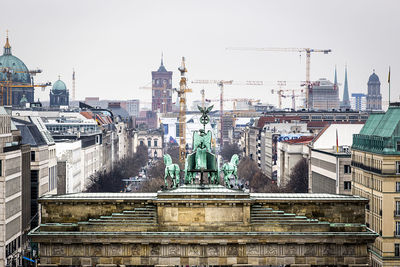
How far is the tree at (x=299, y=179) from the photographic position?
177 m

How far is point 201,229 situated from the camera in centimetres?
8606

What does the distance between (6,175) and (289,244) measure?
4040cm

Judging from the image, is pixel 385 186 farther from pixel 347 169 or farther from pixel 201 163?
pixel 347 169

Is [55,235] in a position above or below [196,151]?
below

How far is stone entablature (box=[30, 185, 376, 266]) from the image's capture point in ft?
281

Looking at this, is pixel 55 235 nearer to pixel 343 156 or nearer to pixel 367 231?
pixel 367 231

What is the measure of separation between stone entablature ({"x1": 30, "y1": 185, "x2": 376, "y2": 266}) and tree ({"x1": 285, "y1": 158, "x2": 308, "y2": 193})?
8658 centimetres

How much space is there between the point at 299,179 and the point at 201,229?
3759 inches

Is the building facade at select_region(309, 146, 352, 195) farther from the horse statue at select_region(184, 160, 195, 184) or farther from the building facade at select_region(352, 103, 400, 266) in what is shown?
the horse statue at select_region(184, 160, 195, 184)

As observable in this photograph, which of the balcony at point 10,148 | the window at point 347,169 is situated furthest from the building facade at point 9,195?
the window at point 347,169

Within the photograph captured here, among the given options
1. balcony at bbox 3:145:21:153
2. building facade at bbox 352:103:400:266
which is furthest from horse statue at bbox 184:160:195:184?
balcony at bbox 3:145:21:153

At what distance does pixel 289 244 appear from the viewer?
283 ft

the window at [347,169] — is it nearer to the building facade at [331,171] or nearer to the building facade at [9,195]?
the building facade at [331,171]

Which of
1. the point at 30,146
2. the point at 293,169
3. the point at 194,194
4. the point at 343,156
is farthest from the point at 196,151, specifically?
the point at 293,169
